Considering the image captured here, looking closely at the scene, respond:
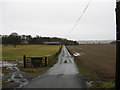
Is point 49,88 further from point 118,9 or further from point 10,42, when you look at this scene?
point 10,42

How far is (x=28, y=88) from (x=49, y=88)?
43.6 inches

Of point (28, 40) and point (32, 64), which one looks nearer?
point (32, 64)

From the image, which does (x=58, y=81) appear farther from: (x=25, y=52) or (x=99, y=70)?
(x=25, y=52)

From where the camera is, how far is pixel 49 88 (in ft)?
33.6

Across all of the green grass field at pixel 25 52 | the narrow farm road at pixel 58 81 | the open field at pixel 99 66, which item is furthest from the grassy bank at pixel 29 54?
the open field at pixel 99 66

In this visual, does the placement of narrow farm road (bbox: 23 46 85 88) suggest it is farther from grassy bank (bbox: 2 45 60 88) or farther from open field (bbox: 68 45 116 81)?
open field (bbox: 68 45 116 81)

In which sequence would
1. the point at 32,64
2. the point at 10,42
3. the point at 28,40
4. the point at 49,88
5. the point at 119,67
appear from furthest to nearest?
the point at 28,40 < the point at 10,42 < the point at 32,64 < the point at 49,88 < the point at 119,67

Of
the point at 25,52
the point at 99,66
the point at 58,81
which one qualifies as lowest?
the point at 25,52

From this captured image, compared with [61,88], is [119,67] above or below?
above

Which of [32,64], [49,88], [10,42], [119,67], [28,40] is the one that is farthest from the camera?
[28,40]

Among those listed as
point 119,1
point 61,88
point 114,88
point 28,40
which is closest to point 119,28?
point 119,1

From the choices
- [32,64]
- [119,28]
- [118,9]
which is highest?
[118,9]

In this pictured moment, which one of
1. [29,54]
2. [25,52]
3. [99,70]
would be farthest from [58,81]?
[25,52]

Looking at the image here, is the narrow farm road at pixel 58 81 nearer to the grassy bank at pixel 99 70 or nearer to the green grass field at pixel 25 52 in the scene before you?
the grassy bank at pixel 99 70
